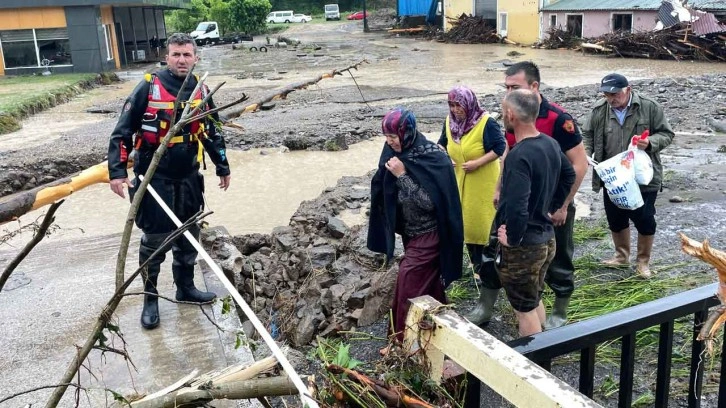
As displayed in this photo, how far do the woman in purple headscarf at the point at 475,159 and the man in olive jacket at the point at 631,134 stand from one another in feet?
3.21

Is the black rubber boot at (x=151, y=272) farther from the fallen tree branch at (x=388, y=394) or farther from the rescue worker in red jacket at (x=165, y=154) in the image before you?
the fallen tree branch at (x=388, y=394)

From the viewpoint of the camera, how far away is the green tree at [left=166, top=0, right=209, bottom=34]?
54.4 metres

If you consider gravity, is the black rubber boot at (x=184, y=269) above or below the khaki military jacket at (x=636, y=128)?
below

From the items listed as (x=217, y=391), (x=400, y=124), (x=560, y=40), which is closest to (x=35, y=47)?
(x=560, y=40)

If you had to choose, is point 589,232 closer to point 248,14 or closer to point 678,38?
point 678,38

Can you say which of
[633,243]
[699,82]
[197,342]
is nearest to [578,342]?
[197,342]

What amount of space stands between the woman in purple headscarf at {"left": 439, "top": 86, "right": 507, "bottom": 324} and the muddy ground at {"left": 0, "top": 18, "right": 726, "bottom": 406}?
2.29 feet

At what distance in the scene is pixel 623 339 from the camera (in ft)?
6.01

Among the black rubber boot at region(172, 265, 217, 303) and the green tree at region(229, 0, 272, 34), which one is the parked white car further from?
the black rubber boot at region(172, 265, 217, 303)

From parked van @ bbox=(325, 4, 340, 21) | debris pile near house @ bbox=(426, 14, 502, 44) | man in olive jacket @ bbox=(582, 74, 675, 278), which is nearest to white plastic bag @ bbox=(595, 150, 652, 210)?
man in olive jacket @ bbox=(582, 74, 675, 278)

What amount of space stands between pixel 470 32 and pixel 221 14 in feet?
75.8

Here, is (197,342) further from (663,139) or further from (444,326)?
(663,139)

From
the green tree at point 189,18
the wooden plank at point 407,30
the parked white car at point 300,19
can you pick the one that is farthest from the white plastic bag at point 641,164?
the parked white car at point 300,19

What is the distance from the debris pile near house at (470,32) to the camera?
124ft
